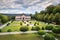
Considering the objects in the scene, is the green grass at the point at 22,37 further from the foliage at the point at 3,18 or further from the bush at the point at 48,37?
the foliage at the point at 3,18

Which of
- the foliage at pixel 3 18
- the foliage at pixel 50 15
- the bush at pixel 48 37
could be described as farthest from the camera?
the foliage at pixel 50 15

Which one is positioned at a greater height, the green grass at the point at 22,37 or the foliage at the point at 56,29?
the foliage at the point at 56,29

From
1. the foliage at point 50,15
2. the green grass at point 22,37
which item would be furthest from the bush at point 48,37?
the foliage at point 50,15

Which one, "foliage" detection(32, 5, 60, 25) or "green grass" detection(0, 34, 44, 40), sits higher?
"foliage" detection(32, 5, 60, 25)

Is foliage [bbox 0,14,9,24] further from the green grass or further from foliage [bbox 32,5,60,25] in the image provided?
foliage [bbox 32,5,60,25]

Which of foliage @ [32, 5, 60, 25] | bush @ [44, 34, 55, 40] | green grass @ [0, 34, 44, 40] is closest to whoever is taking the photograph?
bush @ [44, 34, 55, 40]

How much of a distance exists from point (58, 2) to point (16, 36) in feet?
7.32

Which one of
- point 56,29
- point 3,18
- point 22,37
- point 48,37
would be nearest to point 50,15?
point 56,29

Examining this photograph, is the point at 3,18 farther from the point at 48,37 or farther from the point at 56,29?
the point at 56,29

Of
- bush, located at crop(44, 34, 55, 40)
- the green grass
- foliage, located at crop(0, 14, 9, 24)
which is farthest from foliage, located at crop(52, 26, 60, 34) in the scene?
foliage, located at crop(0, 14, 9, 24)

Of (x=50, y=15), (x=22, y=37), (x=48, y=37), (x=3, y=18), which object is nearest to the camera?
(x=48, y=37)

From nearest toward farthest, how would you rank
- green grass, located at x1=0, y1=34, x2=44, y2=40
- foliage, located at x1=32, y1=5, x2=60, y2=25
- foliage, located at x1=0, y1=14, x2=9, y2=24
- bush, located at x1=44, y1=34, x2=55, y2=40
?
bush, located at x1=44, y1=34, x2=55, y2=40, green grass, located at x1=0, y1=34, x2=44, y2=40, foliage, located at x1=0, y1=14, x2=9, y2=24, foliage, located at x1=32, y1=5, x2=60, y2=25

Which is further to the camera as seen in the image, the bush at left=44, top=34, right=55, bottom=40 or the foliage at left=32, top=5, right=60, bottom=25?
the foliage at left=32, top=5, right=60, bottom=25

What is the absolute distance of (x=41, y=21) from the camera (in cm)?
648
